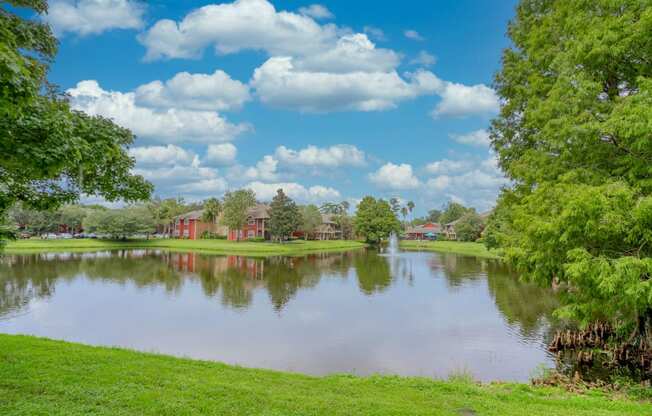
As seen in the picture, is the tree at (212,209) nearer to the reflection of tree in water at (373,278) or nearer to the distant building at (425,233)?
the reflection of tree in water at (373,278)

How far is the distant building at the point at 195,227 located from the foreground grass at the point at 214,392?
7809cm

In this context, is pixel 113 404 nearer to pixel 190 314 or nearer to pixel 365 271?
pixel 190 314

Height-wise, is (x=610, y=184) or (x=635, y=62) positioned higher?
(x=635, y=62)

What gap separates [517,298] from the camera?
26188 mm

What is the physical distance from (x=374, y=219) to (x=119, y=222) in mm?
49379

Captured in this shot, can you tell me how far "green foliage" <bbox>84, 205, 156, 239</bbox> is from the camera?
74188mm

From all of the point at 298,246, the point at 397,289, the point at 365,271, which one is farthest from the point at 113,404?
the point at 298,246

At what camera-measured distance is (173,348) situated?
608 inches

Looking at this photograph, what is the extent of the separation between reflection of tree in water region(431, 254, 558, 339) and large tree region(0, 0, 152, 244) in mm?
16445

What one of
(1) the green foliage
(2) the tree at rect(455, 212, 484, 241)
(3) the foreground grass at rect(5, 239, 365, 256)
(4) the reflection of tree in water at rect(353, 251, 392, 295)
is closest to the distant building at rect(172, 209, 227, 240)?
(1) the green foliage

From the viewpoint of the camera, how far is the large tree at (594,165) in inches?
344

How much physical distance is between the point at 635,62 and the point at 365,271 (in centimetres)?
3326

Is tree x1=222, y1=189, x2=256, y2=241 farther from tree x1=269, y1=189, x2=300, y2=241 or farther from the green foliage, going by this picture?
the green foliage

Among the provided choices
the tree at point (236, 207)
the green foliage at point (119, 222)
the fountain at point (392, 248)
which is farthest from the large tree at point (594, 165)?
the green foliage at point (119, 222)
